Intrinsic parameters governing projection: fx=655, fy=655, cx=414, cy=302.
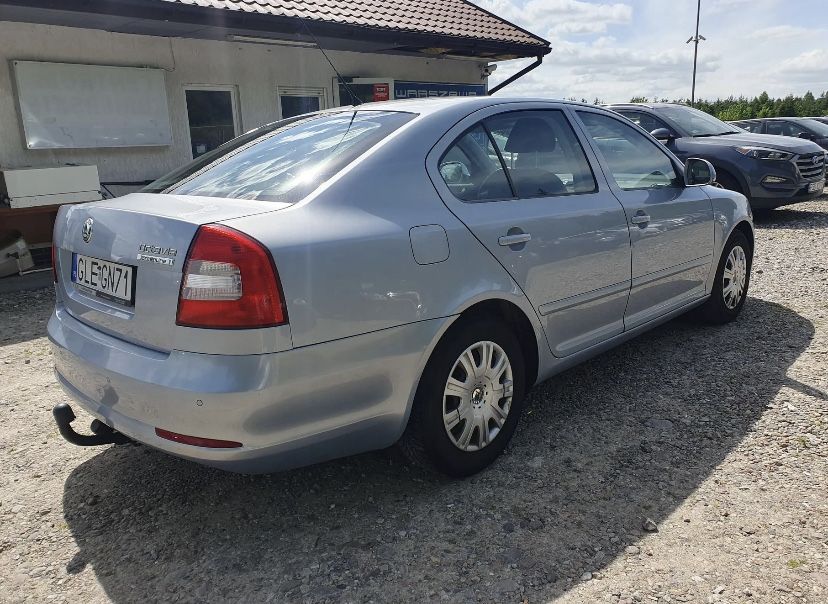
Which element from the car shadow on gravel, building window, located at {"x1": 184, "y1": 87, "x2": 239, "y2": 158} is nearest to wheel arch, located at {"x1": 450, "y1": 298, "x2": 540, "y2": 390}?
the car shadow on gravel

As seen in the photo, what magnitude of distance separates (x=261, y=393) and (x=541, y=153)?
6.39 ft

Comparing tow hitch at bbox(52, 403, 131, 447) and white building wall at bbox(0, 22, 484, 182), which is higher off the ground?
white building wall at bbox(0, 22, 484, 182)

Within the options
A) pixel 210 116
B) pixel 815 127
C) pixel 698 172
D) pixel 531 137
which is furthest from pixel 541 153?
pixel 815 127

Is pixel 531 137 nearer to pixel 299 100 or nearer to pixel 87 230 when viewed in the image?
pixel 87 230

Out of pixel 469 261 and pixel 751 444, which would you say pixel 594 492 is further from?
pixel 469 261

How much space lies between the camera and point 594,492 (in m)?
2.76

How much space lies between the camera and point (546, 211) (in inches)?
121

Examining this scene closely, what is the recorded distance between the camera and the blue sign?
449 inches

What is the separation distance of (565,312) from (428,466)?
1.04 metres

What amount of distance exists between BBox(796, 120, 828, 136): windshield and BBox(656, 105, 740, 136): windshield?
257 inches

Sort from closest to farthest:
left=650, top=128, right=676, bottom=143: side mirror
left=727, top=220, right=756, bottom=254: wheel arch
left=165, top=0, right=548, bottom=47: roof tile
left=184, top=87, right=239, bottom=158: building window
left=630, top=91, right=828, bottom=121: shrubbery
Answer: left=727, top=220, right=756, bottom=254: wheel arch, left=165, top=0, right=548, bottom=47: roof tile, left=184, top=87, right=239, bottom=158: building window, left=650, top=128, right=676, bottom=143: side mirror, left=630, top=91, right=828, bottom=121: shrubbery

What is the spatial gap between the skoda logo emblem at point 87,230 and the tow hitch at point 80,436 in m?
0.65

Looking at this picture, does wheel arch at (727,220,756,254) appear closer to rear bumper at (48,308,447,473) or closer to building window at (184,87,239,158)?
rear bumper at (48,308,447,473)

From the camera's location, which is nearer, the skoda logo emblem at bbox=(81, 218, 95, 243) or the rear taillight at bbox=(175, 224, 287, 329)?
the rear taillight at bbox=(175, 224, 287, 329)
